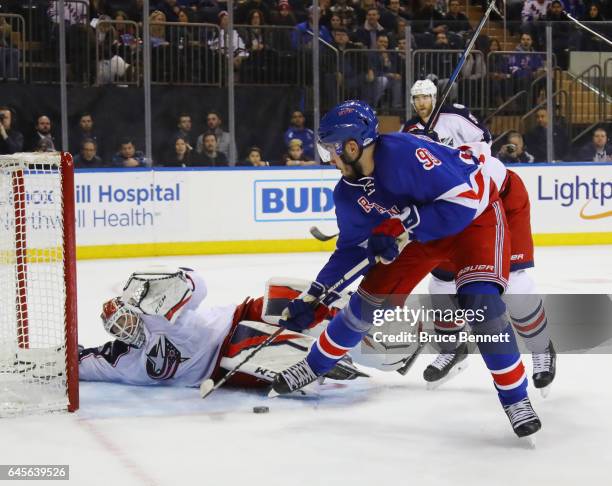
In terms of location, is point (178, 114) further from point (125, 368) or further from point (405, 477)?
point (405, 477)

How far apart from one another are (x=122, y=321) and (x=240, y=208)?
5361 millimetres

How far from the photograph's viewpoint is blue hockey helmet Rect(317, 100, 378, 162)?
3422 mm

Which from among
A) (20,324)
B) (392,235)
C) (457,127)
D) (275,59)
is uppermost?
(275,59)

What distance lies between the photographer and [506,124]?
1036 centimetres

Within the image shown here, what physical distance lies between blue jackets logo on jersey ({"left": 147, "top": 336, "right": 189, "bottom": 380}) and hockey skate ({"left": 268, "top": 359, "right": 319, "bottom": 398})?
50 cm

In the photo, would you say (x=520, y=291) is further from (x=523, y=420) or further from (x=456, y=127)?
(x=456, y=127)

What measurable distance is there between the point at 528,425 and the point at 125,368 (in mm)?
1671

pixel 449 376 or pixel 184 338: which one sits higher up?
pixel 184 338

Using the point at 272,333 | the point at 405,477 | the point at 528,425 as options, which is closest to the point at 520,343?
the point at 272,333

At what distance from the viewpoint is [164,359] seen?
4227 mm

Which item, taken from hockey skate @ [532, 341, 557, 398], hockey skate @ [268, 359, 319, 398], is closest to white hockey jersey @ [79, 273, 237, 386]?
hockey skate @ [268, 359, 319, 398]

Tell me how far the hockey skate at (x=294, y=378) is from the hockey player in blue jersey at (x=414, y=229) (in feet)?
0.46

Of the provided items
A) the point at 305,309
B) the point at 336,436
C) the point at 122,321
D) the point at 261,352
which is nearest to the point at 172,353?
the point at 122,321

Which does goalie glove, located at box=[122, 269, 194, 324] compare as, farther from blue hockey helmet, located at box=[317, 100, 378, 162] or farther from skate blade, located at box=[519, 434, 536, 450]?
skate blade, located at box=[519, 434, 536, 450]
